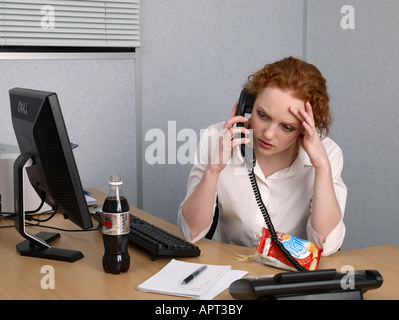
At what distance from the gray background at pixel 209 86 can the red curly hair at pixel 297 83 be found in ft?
3.47

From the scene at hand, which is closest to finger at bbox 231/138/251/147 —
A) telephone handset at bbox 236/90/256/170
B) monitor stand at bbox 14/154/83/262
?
telephone handset at bbox 236/90/256/170

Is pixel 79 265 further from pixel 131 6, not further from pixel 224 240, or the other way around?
pixel 131 6

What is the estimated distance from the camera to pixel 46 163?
1392mm

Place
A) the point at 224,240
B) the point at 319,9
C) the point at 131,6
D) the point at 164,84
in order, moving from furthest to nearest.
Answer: the point at 319,9 < the point at 164,84 < the point at 131,6 < the point at 224,240

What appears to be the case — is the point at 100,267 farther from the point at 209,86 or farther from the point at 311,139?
the point at 209,86

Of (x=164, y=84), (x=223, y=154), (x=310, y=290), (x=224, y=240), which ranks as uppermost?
(x=164, y=84)

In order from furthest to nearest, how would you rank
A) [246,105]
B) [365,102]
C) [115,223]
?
[365,102], [246,105], [115,223]

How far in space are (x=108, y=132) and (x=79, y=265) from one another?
1.31 metres

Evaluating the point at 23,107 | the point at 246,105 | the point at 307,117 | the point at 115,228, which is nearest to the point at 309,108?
the point at 307,117

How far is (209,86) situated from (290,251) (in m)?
1.63

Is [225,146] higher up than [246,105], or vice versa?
[246,105]

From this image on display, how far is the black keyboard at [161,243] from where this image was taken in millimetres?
1453
